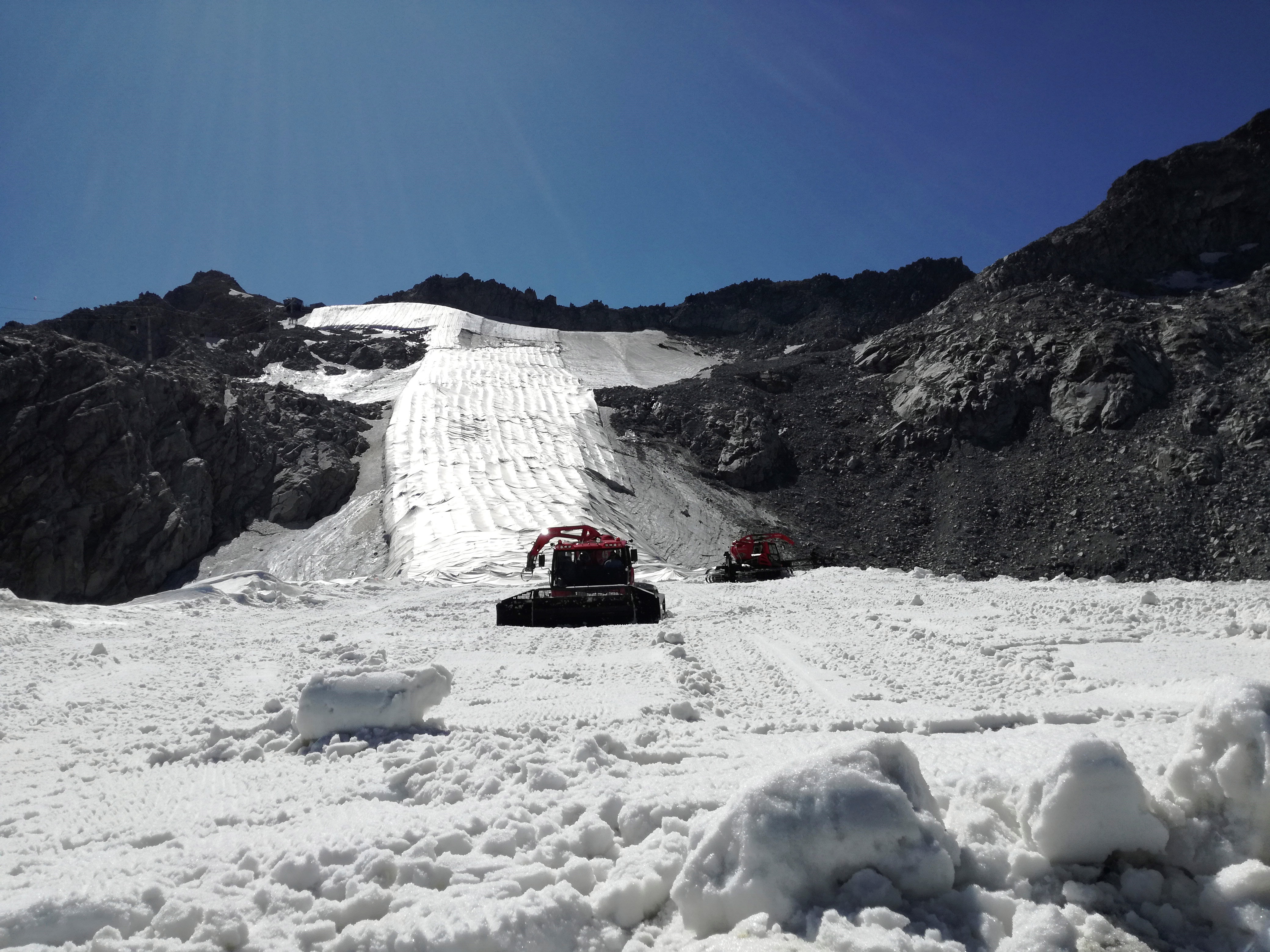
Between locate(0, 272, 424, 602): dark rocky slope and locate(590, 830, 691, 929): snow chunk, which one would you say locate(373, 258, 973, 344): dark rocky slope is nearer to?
locate(0, 272, 424, 602): dark rocky slope

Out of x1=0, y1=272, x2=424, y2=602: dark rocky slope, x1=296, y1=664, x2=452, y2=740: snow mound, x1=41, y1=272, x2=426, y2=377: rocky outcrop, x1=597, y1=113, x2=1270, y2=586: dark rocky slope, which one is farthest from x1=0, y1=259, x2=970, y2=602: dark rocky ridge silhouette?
x1=296, y1=664, x2=452, y2=740: snow mound

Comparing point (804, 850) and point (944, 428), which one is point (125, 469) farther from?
point (944, 428)

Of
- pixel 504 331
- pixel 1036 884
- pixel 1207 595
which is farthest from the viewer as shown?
pixel 504 331

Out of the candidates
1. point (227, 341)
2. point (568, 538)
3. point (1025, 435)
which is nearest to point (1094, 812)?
point (568, 538)

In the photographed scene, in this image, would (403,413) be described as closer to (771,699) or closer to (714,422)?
(714,422)

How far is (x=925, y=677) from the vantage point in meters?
6.91

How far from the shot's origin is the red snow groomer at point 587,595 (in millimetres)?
12633

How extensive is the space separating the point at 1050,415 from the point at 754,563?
66.5ft

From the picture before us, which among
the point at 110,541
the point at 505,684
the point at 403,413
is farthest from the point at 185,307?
the point at 505,684

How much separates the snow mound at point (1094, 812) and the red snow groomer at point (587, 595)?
9.60m

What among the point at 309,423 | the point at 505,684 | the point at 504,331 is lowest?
the point at 505,684

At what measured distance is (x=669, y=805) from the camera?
3.66 meters

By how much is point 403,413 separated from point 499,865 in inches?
1679

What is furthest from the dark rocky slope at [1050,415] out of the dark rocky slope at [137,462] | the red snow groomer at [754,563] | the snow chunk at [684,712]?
the snow chunk at [684,712]
